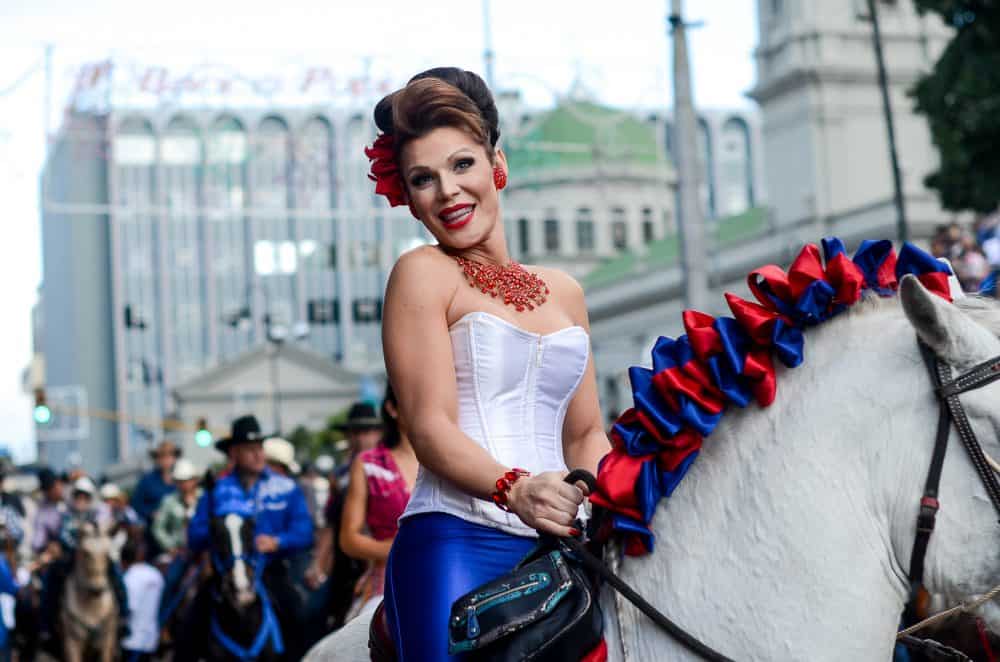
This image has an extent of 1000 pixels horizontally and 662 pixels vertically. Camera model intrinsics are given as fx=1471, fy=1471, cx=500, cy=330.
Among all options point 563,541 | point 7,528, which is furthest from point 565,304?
point 7,528

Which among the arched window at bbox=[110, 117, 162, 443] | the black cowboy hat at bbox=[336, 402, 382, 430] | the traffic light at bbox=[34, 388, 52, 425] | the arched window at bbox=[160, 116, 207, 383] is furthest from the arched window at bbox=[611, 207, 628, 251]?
the black cowboy hat at bbox=[336, 402, 382, 430]

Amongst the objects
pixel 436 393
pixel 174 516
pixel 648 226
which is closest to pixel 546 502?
pixel 436 393

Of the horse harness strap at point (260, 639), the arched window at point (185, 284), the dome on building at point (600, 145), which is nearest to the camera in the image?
the horse harness strap at point (260, 639)

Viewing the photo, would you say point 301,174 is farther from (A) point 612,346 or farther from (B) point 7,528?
(A) point 612,346

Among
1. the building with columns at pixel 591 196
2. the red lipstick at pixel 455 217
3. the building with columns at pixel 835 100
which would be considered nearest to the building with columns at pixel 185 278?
the building with columns at pixel 591 196

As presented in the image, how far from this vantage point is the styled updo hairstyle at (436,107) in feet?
10.7

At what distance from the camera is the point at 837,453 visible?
2795 mm

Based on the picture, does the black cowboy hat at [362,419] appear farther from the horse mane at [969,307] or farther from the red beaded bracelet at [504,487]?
the horse mane at [969,307]

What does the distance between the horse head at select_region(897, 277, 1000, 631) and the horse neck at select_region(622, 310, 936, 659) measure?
0.06 meters

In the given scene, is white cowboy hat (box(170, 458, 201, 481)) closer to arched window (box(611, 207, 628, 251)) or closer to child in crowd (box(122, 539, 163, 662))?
child in crowd (box(122, 539, 163, 662))

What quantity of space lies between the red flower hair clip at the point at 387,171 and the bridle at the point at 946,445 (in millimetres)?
1309

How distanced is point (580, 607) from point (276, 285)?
109978mm

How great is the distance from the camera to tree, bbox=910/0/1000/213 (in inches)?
1024

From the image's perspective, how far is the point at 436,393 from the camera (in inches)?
121
